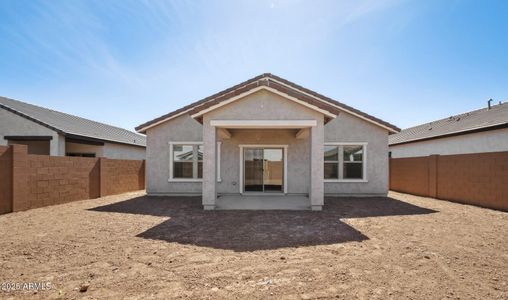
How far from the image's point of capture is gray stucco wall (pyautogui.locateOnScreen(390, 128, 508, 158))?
1360 centimetres

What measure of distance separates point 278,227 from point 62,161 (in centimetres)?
1002

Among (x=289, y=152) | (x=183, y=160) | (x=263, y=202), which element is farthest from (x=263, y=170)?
(x=183, y=160)

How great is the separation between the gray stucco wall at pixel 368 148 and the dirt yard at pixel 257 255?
421 cm

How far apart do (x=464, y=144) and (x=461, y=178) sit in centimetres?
536

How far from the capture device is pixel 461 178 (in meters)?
12.0

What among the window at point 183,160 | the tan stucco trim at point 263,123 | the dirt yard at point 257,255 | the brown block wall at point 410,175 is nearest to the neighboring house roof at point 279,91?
the tan stucco trim at point 263,123

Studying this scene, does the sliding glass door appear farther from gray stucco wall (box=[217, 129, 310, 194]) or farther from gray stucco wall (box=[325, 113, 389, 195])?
gray stucco wall (box=[325, 113, 389, 195])

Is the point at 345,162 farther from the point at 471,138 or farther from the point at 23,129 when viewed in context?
the point at 23,129

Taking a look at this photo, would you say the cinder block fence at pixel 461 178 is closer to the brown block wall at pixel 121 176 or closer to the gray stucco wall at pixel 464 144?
the gray stucco wall at pixel 464 144

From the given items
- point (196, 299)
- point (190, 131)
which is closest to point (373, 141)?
point (190, 131)

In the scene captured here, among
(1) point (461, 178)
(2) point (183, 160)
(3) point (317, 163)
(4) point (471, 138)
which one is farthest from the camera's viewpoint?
(4) point (471, 138)

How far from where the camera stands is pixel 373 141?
13.5 m

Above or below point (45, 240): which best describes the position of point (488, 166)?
above

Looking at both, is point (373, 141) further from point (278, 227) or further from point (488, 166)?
point (278, 227)
